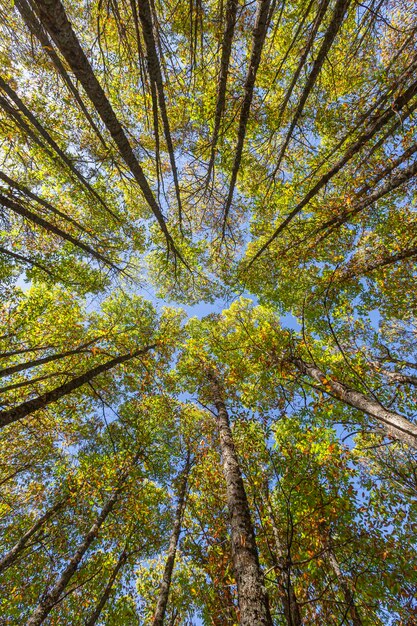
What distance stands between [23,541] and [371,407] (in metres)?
10.2

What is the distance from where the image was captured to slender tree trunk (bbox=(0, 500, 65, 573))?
22.4ft

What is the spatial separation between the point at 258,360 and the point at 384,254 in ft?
13.0

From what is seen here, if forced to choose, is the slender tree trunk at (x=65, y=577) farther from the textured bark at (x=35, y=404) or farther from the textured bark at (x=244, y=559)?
the textured bark at (x=244, y=559)

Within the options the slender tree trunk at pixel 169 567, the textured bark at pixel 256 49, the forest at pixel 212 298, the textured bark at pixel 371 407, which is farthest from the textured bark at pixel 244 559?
the textured bark at pixel 256 49

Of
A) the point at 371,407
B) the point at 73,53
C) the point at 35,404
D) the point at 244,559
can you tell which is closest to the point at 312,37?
the point at 73,53

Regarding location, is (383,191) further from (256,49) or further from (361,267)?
(256,49)

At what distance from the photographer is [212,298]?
10844 mm

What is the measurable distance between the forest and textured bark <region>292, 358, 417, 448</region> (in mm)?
48

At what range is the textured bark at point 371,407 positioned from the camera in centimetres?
342

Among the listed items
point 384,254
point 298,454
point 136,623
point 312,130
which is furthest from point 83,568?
point 312,130

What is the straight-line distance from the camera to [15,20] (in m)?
5.34

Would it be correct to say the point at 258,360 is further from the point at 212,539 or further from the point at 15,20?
the point at 15,20

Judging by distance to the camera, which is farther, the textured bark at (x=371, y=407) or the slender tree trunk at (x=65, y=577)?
the slender tree trunk at (x=65, y=577)

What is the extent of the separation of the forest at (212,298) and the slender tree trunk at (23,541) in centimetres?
17
